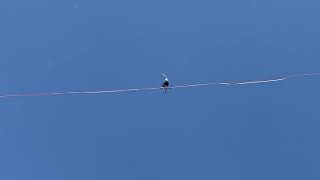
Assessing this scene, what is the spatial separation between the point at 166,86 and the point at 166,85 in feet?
0.86

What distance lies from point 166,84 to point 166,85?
0.08 m

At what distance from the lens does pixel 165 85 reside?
35781 millimetres

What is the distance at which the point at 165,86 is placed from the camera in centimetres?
3556

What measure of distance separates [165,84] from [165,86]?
32cm

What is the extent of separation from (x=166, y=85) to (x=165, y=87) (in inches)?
71.7

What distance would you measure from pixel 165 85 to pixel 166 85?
0.10 meters

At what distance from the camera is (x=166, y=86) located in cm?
3559

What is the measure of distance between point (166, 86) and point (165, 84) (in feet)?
0.98

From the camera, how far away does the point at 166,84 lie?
35.9 metres

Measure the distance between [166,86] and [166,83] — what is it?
1.17 ft

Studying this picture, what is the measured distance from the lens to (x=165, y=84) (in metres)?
35.8

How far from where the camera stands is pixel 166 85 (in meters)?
35.8

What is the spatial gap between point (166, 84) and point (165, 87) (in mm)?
1860

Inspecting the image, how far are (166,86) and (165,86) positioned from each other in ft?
0.26
